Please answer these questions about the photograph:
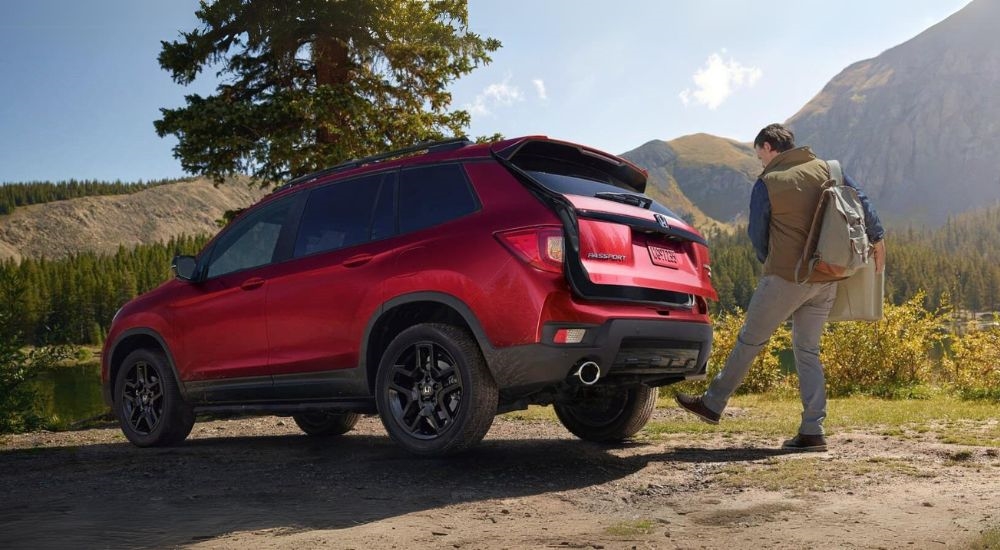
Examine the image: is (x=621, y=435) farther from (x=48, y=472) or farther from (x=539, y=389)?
(x=48, y=472)

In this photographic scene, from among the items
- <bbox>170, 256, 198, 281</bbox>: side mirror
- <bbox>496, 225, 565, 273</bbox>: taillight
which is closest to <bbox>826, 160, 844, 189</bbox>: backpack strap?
<bbox>496, 225, 565, 273</bbox>: taillight

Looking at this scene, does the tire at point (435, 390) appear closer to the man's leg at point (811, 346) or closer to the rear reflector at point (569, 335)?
the rear reflector at point (569, 335)

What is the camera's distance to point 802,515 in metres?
3.88

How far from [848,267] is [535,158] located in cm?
237

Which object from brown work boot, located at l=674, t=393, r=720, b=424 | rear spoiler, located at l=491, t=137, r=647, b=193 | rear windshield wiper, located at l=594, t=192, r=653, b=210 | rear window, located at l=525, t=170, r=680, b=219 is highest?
rear spoiler, located at l=491, t=137, r=647, b=193

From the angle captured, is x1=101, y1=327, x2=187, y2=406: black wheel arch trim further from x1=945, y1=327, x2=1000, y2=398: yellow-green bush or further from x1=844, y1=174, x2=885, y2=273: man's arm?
x1=945, y1=327, x2=1000, y2=398: yellow-green bush

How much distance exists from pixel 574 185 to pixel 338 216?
1.90m

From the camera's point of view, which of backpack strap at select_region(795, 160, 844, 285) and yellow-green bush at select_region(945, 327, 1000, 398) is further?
yellow-green bush at select_region(945, 327, 1000, 398)

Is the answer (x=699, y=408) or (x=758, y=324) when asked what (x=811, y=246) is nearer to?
(x=758, y=324)

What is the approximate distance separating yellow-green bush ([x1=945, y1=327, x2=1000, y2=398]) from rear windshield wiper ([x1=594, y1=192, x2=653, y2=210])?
9265mm

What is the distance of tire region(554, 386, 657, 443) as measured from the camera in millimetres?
6492

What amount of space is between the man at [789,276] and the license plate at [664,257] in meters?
0.77

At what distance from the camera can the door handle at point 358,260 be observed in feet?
18.4

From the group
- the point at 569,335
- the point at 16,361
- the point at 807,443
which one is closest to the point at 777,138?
the point at 807,443
